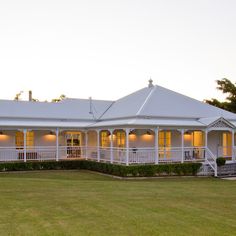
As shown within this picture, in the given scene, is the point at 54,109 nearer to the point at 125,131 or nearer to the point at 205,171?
the point at 125,131

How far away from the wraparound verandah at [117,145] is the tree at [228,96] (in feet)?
72.7

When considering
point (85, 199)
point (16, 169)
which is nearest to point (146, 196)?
point (85, 199)

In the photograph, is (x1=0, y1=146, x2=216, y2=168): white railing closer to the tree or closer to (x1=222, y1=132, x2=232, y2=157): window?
(x1=222, y1=132, x2=232, y2=157): window

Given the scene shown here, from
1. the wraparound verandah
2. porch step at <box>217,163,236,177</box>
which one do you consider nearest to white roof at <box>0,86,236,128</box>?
the wraparound verandah

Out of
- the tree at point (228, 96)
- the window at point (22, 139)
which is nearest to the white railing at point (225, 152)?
the window at point (22, 139)

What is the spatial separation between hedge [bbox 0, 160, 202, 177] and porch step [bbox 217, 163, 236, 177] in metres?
1.54

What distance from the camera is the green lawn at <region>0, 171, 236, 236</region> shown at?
8875 millimetres

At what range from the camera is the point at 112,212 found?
10680mm

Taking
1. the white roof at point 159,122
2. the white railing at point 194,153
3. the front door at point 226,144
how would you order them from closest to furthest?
the white roof at point 159,122, the white railing at point 194,153, the front door at point 226,144

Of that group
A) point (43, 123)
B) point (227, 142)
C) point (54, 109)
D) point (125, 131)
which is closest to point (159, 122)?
point (125, 131)

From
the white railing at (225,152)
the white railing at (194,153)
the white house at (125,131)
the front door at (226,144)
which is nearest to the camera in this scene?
the white house at (125,131)

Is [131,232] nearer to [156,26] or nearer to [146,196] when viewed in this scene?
[146,196]

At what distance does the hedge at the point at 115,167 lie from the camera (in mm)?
24031

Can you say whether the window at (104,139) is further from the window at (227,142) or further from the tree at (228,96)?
the tree at (228,96)
